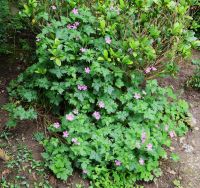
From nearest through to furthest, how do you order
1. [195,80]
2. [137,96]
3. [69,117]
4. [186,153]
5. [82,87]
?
[69,117], [82,87], [137,96], [186,153], [195,80]

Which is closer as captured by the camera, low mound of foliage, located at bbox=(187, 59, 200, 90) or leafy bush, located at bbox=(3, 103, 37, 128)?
leafy bush, located at bbox=(3, 103, 37, 128)

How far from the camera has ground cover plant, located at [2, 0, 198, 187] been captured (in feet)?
13.6

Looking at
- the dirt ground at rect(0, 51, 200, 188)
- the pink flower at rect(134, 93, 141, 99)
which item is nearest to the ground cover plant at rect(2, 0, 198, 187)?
the pink flower at rect(134, 93, 141, 99)

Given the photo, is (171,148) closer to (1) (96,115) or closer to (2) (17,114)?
(1) (96,115)

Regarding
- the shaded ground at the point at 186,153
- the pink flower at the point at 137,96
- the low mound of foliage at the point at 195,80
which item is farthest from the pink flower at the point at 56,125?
the low mound of foliage at the point at 195,80

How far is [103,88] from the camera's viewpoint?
4328 mm

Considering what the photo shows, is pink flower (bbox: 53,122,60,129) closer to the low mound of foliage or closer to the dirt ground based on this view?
the dirt ground

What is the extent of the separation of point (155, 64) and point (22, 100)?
1.81m

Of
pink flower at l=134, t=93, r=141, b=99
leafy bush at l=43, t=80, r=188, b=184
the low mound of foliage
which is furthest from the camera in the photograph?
the low mound of foliage

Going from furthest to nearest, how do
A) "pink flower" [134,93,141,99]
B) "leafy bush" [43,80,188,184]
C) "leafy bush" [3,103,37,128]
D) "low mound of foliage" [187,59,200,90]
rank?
"low mound of foliage" [187,59,200,90]
"pink flower" [134,93,141,99]
"leafy bush" [3,103,37,128]
"leafy bush" [43,80,188,184]

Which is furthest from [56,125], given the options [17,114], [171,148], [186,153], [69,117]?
[186,153]

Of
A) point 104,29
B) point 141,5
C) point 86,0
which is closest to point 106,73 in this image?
point 104,29

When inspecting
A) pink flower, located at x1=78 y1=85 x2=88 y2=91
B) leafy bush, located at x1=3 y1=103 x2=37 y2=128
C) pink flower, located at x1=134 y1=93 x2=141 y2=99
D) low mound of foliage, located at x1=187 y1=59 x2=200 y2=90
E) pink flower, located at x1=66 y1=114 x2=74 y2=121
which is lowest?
leafy bush, located at x1=3 y1=103 x2=37 y2=128

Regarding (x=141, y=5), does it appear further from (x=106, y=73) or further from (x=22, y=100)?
(x=22, y=100)
